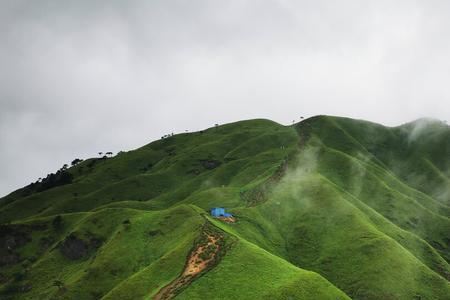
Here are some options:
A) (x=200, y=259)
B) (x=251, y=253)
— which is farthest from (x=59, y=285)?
(x=251, y=253)

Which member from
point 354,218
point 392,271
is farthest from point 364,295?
point 354,218

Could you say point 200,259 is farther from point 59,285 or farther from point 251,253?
point 59,285

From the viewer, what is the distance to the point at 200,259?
111 m

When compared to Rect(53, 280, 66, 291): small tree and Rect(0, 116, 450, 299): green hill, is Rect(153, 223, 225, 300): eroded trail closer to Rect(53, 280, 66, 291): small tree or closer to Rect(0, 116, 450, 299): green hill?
Rect(0, 116, 450, 299): green hill

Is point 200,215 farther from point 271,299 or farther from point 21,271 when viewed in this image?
point 21,271

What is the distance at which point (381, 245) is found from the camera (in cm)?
13425

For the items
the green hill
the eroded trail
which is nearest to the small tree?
the green hill

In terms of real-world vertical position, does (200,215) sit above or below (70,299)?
above

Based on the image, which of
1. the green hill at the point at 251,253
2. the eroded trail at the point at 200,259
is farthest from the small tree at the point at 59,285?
the eroded trail at the point at 200,259

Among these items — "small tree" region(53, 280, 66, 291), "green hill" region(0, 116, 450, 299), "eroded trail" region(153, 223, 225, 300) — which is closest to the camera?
"eroded trail" region(153, 223, 225, 300)

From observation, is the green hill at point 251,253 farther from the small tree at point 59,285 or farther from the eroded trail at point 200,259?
the small tree at point 59,285

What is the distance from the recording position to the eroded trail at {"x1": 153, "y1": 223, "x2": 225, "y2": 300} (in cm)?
10244

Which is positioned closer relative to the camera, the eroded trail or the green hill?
the eroded trail

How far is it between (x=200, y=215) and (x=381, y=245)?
53.9 m
